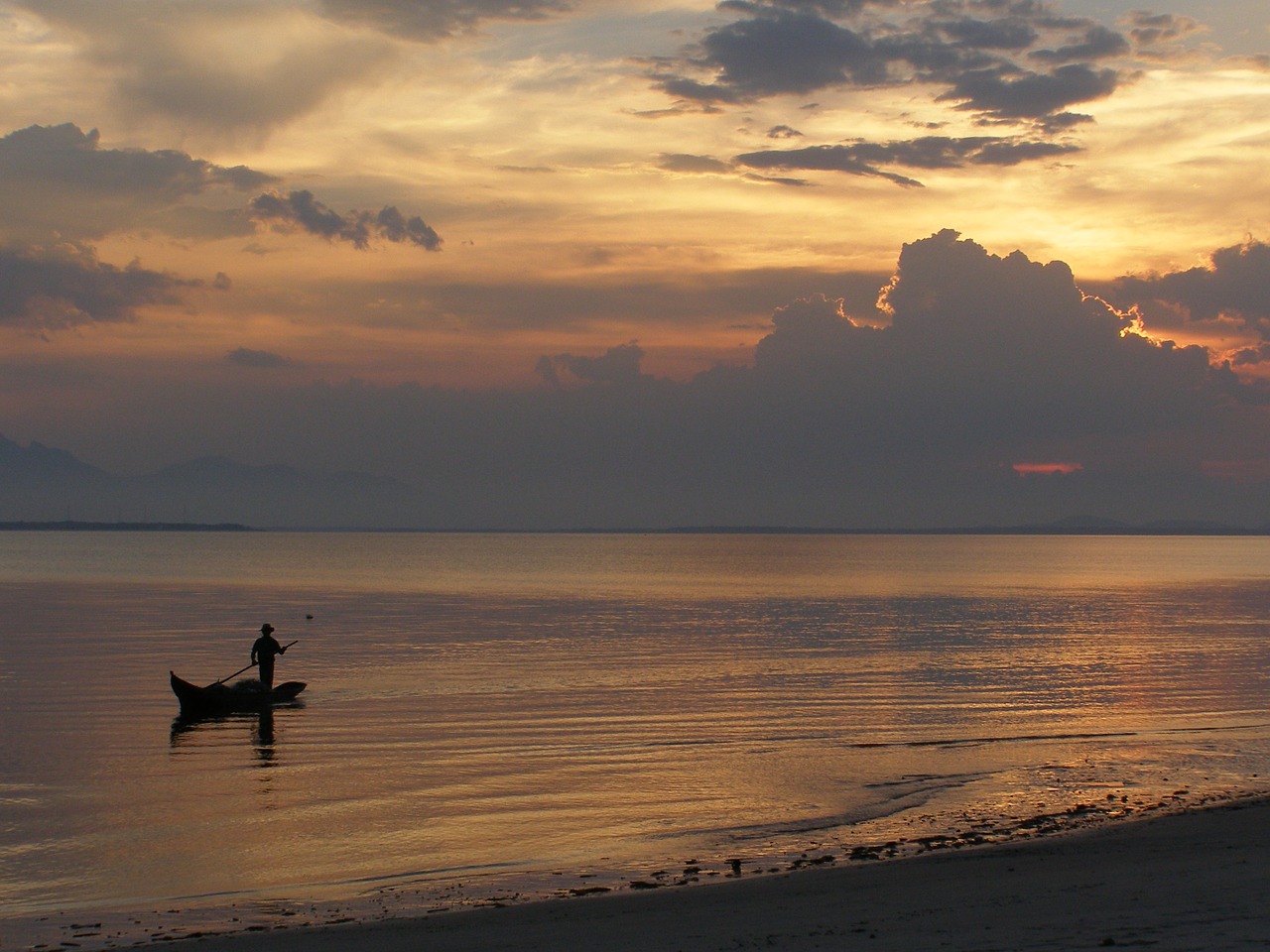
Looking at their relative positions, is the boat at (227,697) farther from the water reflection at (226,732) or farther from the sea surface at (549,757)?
the sea surface at (549,757)

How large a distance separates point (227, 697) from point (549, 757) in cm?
1263

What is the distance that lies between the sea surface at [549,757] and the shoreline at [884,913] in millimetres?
697

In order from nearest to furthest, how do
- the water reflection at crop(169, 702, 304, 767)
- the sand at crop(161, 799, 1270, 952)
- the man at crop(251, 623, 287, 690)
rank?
the sand at crop(161, 799, 1270, 952) → the water reflection at crop(169, 702, 304, 767) → the man at crop(251, 623, 287, 690)

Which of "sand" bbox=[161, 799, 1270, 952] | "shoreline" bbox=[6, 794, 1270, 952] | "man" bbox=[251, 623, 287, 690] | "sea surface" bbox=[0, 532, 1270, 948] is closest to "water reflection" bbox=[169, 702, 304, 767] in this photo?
Result: "sea surface" bbox=[0, 532, 1270, 948]

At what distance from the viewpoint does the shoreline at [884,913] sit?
12836 millimetres

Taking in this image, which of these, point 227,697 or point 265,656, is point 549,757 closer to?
point 227,697

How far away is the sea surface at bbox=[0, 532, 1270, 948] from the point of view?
17.2m

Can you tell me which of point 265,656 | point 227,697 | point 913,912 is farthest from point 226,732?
point 913,912

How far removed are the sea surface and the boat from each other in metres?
0.79

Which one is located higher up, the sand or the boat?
the sand

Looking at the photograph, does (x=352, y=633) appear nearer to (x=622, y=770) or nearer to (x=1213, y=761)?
(x=622, y=770)

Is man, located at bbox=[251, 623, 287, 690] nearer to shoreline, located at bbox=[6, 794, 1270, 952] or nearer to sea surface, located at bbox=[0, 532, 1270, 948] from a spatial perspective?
sea surface, located at bbox=[0, 532, 1270, 948]

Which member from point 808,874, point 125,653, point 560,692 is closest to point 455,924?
A: point 808,874

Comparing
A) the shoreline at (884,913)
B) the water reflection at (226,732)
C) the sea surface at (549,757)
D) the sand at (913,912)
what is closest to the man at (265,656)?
the sea surface at (549,757)
